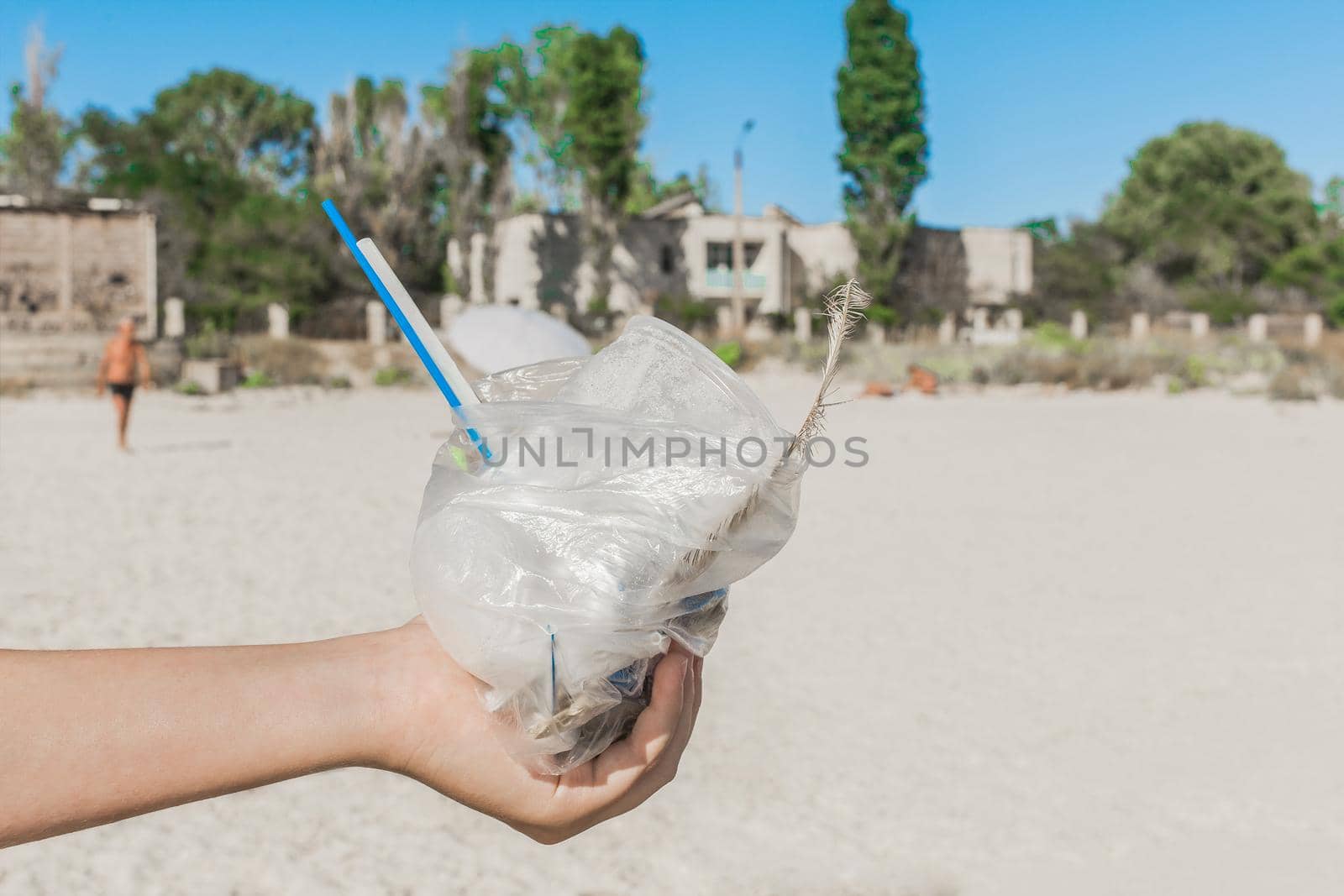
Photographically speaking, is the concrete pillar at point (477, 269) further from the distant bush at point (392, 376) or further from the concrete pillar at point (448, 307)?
the distant bush at point (392, 376)

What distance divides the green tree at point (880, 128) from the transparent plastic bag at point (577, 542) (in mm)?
38548

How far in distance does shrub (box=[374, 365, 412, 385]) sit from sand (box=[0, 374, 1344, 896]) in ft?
34.7

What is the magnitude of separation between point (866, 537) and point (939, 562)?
0.87 m

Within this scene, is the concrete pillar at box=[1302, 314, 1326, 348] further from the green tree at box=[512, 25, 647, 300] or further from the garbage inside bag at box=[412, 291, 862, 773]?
the garbage inside bag at box=[412, 291, 862, 773]

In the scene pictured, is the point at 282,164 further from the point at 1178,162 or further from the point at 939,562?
the point at 939,562

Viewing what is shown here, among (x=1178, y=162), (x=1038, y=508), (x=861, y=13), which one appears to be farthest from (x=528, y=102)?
(x=1038, y=508)

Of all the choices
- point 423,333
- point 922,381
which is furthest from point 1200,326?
point 423,333

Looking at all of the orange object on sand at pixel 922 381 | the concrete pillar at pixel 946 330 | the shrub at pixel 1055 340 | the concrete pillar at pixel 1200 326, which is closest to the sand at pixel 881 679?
the orange object on sand at pixel 922 381

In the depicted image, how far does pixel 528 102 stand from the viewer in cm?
4538

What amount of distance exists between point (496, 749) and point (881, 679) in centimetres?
380

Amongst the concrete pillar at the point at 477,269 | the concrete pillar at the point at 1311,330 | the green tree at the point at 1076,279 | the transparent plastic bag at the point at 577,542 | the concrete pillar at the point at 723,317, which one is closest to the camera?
the transparent plastic bag at the point at 577,542

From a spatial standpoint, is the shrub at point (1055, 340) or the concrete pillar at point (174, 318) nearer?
the concrete pillar at point (174, 318)

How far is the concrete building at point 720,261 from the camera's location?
1588 inches

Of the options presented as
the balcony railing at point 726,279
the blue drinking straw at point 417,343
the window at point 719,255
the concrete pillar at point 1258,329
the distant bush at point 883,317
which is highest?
the window at point 719,255
